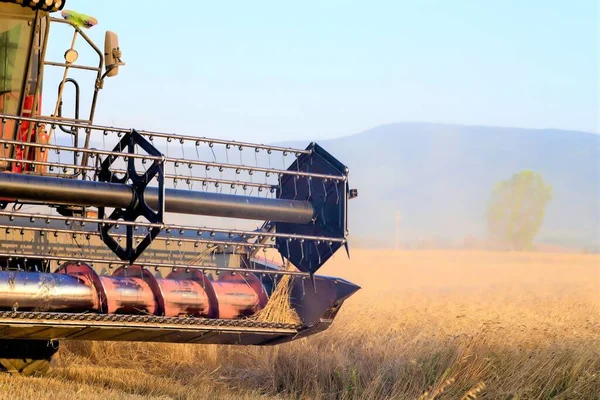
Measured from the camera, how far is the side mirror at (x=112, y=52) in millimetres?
7582

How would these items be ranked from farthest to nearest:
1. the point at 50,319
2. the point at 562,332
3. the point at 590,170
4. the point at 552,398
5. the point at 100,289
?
the point at 590,170
the point at 562,332
the point at 552,398
the point at 100,289
the point at 50,319

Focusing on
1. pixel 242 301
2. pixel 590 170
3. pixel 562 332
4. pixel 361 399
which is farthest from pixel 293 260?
pixel 590 170

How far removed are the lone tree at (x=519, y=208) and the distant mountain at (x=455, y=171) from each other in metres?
20.8

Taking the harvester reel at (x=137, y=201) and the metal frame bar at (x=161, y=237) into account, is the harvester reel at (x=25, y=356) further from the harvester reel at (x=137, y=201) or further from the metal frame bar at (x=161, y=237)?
the harvester reel at (x=137, y=201)

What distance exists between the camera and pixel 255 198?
6207 mm

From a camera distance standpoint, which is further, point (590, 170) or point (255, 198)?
point (590, 170)

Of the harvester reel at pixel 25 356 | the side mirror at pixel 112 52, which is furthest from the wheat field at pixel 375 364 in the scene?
the side mirror at pixel 112 52

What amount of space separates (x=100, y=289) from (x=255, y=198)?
1.09 m

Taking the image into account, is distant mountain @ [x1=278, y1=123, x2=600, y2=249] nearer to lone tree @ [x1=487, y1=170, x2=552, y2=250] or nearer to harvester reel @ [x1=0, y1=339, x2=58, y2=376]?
lone tree @ [x1=487, y1=170, x2=552, y2=250]

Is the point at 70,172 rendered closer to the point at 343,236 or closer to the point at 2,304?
the point at 2,304

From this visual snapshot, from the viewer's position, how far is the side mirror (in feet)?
24.9

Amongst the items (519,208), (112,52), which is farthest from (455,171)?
(112,52)

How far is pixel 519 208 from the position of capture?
192 ft

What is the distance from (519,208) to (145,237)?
5473 centimetres
